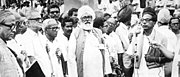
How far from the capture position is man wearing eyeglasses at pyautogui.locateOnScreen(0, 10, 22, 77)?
3843 millimetres

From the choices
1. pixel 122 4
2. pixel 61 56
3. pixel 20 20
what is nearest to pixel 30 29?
pixel 20 20

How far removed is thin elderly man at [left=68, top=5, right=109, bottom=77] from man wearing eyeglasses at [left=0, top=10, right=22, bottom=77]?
80cm

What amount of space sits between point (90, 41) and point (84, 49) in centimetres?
13

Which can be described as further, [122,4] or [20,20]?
[122,4]

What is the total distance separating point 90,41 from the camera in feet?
14.9

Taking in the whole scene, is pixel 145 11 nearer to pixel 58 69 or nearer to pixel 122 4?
pixel 122 4

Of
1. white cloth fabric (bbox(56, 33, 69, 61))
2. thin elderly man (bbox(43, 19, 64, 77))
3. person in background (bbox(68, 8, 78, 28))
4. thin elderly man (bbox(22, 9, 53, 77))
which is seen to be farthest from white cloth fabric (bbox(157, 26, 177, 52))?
thin elderly man (bbox(22, 9, 53, 77))

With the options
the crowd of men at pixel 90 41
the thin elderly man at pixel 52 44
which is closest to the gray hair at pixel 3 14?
the crowd of men at pixel 90 41

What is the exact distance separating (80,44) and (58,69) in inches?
16.7

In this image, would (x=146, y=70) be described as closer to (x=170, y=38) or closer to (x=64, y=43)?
(x=170, y=38)

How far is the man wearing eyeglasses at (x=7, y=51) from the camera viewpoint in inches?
151

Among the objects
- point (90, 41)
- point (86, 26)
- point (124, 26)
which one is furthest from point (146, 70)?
point (86, 26)

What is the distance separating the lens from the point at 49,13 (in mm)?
4492

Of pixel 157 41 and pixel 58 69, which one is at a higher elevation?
pixel 157 41
